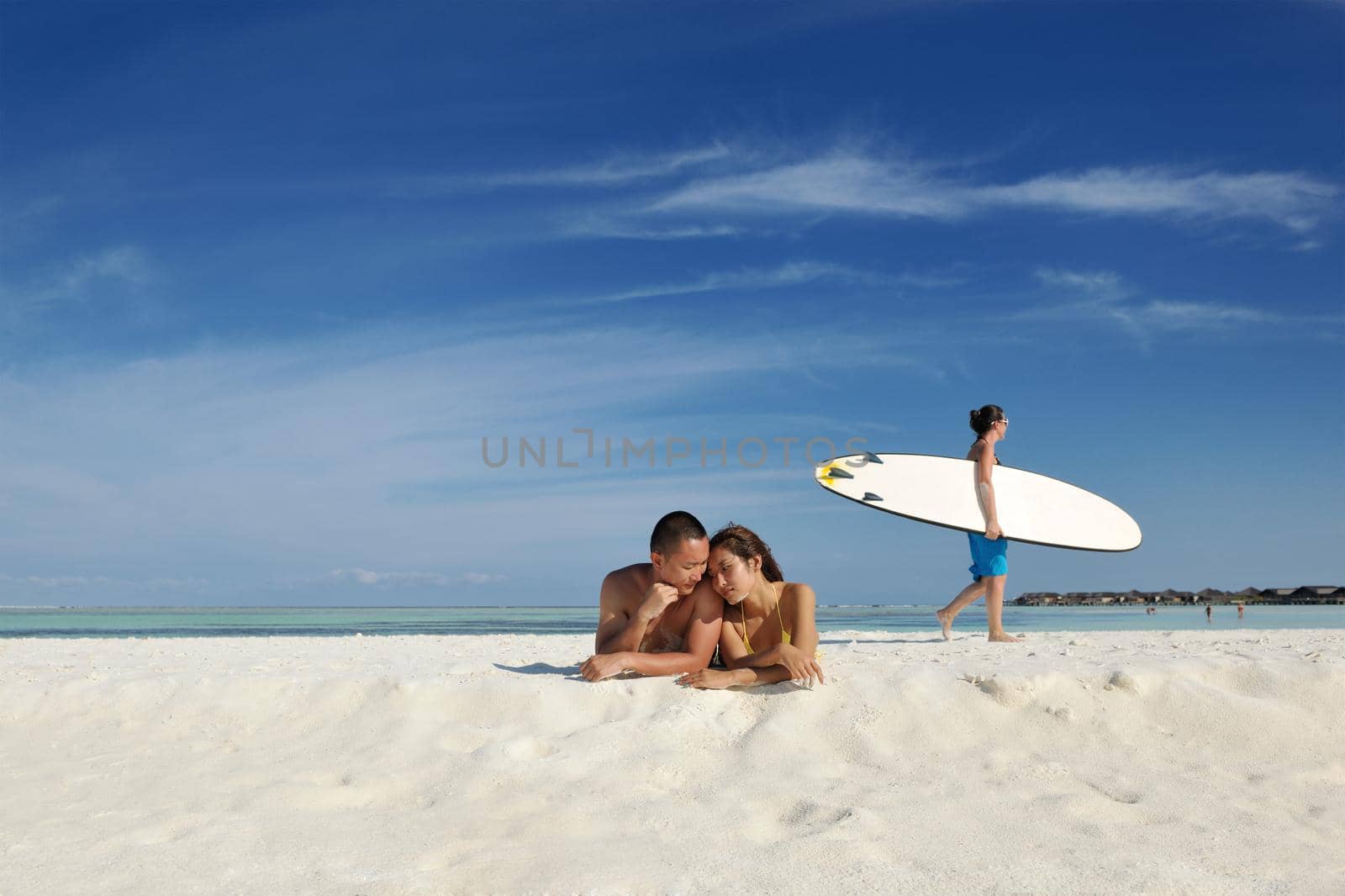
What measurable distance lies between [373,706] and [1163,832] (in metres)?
3.26

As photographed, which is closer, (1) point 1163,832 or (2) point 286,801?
(1) point 1163,832

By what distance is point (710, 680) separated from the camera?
14.3 ft

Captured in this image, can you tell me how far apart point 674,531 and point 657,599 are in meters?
0.33

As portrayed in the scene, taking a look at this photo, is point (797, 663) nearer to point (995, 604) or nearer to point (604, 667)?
point (604, 667)

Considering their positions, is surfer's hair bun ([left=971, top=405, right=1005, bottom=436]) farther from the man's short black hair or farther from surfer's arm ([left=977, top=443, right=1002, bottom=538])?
the man's short black hair

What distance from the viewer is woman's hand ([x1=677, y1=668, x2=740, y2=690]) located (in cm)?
434

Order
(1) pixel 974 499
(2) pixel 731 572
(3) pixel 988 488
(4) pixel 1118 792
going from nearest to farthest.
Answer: (4) pixel 1118 792, (2) pixel 731 572, (3) pixel 988 488, (1) pixel 974 499

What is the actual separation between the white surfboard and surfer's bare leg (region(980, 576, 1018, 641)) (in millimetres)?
402

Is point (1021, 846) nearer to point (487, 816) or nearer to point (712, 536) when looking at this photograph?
point (487, 816)

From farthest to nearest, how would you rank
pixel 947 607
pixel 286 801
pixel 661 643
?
pixel 947 607, pixel 661 643, pixel 286 801

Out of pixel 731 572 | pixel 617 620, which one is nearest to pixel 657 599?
pixel 731 572

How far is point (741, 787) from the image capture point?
3404 mm

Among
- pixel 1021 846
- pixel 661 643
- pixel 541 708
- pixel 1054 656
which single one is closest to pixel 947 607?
pixel 1054 656

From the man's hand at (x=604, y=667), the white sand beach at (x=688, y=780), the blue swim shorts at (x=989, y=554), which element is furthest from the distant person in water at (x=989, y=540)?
the man's hand at (x=604, y=667)
